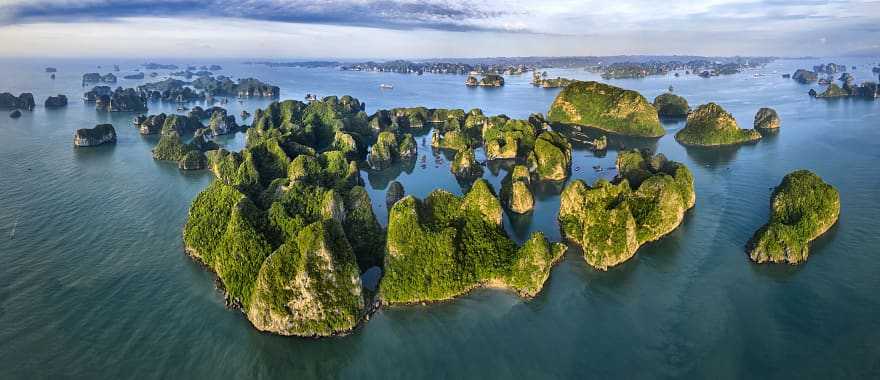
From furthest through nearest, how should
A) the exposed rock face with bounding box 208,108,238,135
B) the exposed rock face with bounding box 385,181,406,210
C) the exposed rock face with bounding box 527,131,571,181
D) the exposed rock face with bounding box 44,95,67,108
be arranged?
the exposed rock face with bounding box 44,95,67,108 → the exposed rock face with bounding box 208,108,238,135 → the exposed rock face with bounding box 527,131,571,181 → the exposed rock face with bounding box 385,181,406,210

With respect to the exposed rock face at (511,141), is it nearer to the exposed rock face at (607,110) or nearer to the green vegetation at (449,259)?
the exposed rock face at (607,110)

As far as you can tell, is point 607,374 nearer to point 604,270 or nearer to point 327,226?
point 604,270

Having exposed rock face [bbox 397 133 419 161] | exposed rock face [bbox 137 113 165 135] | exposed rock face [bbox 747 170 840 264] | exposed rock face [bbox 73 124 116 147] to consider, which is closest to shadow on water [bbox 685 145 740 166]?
exposed rock face [bbox 747 170 840 264]

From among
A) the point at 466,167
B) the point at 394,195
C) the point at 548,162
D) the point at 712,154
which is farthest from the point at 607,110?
the point at 394,195

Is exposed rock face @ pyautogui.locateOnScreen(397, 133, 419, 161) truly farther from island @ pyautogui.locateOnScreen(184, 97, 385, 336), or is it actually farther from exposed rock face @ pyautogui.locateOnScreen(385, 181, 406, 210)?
exposed rock face @ pyautogui.locateOnScreen(385, 181, 406, 210)

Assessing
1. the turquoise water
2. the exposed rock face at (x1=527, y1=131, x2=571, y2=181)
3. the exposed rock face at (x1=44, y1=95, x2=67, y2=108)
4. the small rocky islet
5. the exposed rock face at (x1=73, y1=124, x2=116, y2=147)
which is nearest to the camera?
the turquoise water

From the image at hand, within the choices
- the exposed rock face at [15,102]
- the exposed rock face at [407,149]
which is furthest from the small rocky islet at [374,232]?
the exposed rock face at [15,102]

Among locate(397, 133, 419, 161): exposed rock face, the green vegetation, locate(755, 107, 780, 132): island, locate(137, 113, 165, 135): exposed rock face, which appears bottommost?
the green vegetation
